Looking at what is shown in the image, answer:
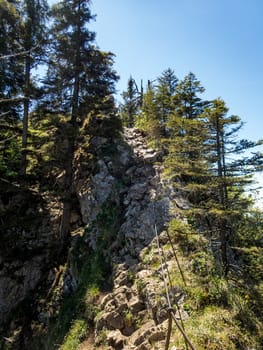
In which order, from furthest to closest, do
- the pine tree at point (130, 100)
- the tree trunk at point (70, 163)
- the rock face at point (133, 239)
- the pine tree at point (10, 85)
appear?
the pine tree at point (130, 100) < the pine tree at point (10, 85) < the tree trunk at point (70, 163) < the rock face at point (133, 239)

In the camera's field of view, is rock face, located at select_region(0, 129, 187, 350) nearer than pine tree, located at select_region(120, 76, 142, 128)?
Yes

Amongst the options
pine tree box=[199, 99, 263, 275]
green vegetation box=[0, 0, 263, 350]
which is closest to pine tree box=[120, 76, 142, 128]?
green vegetation box=[0, 0, 263, 350]

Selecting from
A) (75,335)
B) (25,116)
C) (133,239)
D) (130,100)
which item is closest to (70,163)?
(25,116)

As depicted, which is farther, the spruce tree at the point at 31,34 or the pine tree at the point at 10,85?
the spruce tree at the point at 31,34

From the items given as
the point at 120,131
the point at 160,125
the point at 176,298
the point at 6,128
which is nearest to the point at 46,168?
the point at 6,128

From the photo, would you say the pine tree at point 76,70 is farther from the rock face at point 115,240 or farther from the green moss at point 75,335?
the green moss at point 75,335

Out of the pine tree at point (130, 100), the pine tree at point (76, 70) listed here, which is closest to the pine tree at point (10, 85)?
Answer: the pine tree at point (76, 70)

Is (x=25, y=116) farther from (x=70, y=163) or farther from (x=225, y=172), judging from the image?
(x=225, y=172)

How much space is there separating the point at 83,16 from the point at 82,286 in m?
13.5

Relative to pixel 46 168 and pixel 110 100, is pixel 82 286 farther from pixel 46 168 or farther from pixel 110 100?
pixel 110 100

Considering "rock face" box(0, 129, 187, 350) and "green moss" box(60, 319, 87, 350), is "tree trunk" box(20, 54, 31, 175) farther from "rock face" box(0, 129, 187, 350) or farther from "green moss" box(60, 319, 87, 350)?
"green moss" box(60, 319, 87, 350)

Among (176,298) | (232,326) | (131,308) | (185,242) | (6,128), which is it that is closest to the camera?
(232,326)

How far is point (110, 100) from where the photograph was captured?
44.1ft

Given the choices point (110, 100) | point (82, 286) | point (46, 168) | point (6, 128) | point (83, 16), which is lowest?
point (82, 286)
